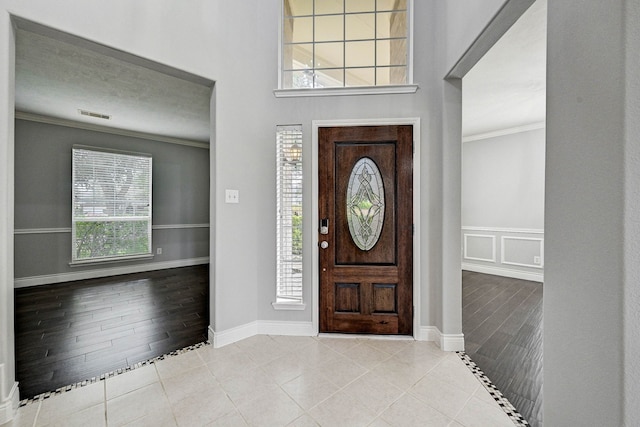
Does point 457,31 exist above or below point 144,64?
above

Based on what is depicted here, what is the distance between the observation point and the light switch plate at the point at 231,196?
2.53 metres

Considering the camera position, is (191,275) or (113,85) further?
(191,275)

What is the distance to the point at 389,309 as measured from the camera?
8.70 ft

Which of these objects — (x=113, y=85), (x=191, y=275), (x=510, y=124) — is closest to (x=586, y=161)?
(x=113, y=85)

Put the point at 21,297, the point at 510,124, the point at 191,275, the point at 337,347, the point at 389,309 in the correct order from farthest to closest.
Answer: the point at 191,275 → the point at 510,124 → the point at 21,297 → the point at 389,309 → the point at 337,347

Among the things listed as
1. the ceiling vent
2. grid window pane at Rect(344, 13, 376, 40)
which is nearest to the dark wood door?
grid window pane at Rect(344, 13, 376, 40)

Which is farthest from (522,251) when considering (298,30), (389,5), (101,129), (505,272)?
(101,129)

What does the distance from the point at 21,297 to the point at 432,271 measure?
5.37 meters

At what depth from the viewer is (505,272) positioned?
5.06m

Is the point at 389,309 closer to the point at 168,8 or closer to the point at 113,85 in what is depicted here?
the point at 168,8

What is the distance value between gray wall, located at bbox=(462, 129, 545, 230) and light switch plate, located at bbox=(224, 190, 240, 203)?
16.0 feet

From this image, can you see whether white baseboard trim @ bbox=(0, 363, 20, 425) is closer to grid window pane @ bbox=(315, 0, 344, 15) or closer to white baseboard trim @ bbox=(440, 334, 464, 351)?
white baseboard trim @ bbox=(440, 334, 464, 351)

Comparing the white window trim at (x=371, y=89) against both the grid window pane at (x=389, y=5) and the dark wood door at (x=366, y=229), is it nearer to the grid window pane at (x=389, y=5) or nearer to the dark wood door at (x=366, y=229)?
the grid window pane at (x=389, y=5)

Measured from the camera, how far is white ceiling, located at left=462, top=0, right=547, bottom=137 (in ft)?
7.98
